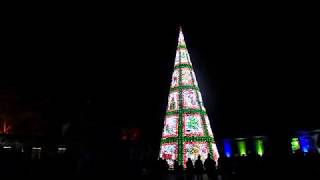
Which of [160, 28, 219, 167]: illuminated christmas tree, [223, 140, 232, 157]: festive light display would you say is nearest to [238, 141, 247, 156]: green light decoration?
[223, 140, 232, 157]: festive light display

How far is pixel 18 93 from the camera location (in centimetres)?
2658

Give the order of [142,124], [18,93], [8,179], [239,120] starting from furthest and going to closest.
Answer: [239,120], [142,124], [18,93], [8,179]

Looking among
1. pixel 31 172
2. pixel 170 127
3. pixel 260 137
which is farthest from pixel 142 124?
pixel 31 172

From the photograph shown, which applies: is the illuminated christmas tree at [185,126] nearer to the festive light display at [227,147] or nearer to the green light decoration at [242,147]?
the green light decoration at [242,147]

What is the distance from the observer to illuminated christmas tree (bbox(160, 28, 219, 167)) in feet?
43.1

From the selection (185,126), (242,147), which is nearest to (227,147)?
(242,147)

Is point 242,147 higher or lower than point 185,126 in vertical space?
lower

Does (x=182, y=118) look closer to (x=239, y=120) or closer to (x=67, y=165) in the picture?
(x=67, y=165)

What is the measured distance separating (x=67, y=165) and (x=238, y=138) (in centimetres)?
3071

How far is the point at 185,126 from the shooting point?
44.2 feet

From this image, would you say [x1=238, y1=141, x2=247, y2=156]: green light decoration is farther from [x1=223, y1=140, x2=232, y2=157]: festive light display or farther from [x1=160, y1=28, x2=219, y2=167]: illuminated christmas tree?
[x1=160, y1=28, x2=219, y2=167]: illuminated christmas tree

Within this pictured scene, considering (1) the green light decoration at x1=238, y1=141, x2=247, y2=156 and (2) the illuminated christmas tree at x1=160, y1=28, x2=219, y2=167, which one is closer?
(2) the illuminated christmas tree at x1=160, y1=28, x2=219, y2=167

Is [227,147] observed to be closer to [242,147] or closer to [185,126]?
[242,147]

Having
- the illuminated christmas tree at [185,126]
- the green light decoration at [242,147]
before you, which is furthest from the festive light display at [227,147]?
the illuminated christmas tree at [185,126]
